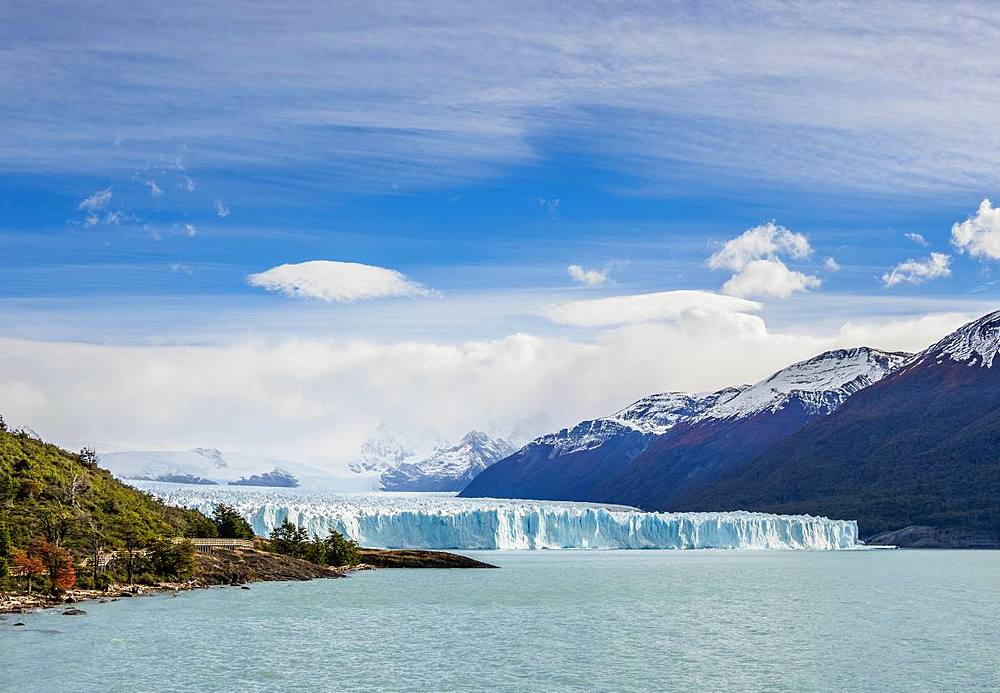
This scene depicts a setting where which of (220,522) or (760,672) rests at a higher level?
(220,522)

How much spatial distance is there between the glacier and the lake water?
38.6 metres

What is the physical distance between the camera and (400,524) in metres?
144

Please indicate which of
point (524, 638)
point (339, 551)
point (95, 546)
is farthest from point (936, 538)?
point (524, 638)

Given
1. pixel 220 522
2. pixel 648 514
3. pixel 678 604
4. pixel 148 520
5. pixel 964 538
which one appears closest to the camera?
pixel 678 604

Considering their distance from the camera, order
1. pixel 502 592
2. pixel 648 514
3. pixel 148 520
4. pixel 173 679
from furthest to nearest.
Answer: pixel 648 514 < pixel 148 520 < pixel 502 592 < pixel 173 679

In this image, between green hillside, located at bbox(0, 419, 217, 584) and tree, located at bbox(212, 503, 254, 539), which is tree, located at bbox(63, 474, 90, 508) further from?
tree, located at bbox(212, 503, 254, 539)

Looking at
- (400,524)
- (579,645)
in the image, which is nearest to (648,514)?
(400,524)

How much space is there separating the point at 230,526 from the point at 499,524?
46.4 m

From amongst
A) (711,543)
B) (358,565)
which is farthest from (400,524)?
(711,543)

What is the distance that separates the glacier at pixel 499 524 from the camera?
136m

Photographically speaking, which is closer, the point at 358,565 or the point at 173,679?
the point at 173,679

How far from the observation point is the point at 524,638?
59875 mm

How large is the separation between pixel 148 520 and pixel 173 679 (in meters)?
54.8

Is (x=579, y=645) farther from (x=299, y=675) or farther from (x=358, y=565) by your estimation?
(x=358, y=565)
